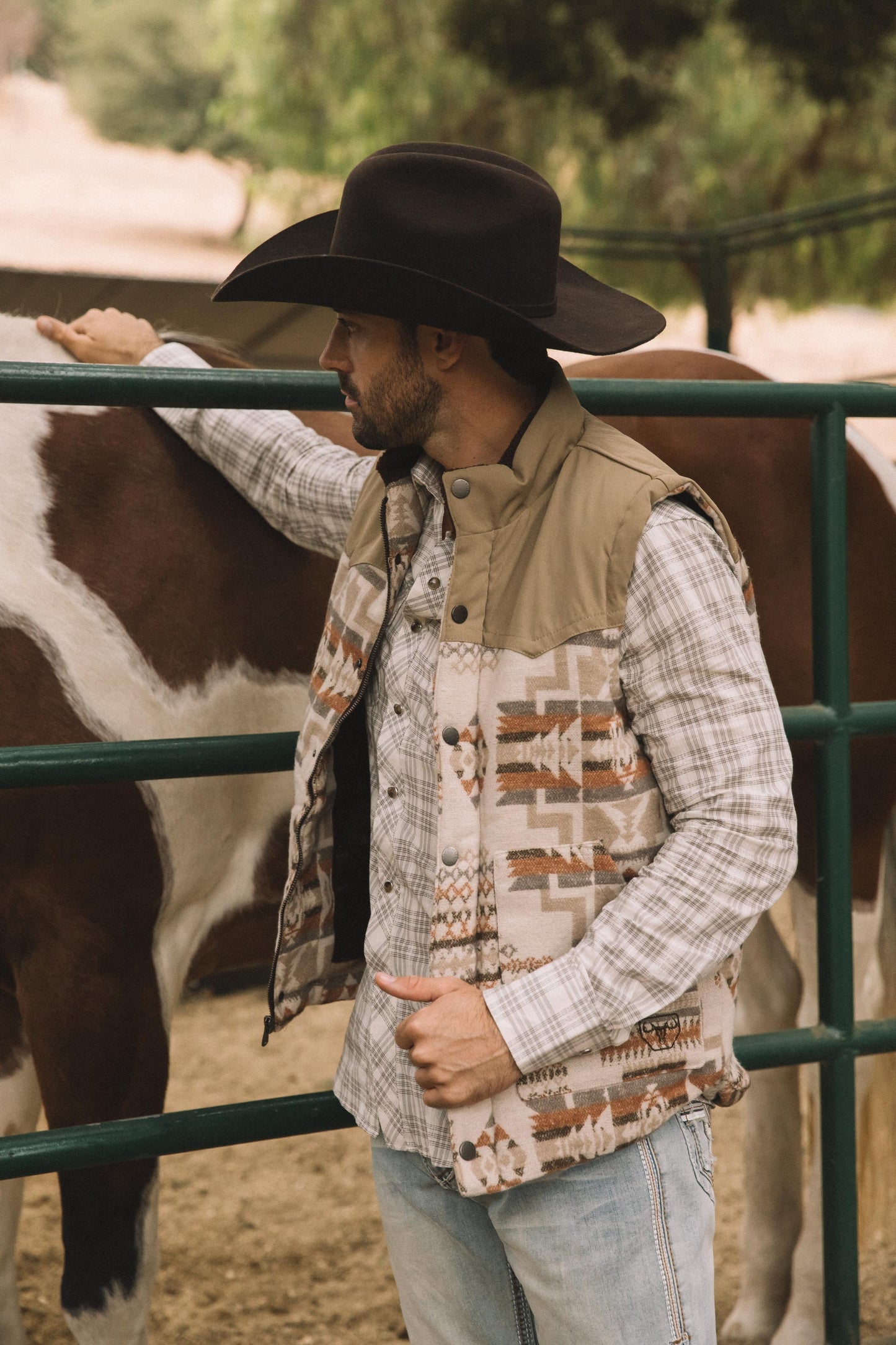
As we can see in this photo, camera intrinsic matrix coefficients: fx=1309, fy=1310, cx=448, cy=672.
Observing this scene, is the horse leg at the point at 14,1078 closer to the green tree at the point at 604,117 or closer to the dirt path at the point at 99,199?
the green tree at the point at 604,117

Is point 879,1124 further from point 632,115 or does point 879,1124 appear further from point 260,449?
point 632,115

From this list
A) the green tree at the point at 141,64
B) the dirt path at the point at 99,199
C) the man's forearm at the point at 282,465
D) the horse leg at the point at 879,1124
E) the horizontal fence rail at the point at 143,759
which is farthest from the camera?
the green tree at the point at 141,64

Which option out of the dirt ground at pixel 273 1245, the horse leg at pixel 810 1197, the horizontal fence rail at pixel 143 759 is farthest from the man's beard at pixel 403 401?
the dirt ground at pixel 273 1245

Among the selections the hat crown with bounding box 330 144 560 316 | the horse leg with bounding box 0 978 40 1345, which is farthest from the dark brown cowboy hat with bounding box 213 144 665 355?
the horse leg with bounding box 0 978 40 1345

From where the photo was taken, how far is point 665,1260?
1.05 meters

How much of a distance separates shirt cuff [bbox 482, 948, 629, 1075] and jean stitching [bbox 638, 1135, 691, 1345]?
0.14m

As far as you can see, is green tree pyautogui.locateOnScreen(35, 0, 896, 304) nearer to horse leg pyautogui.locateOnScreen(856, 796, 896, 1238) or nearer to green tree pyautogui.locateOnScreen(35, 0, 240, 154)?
horse leg pyautogui.locateOnScreen(856, 796, 896, 1238)

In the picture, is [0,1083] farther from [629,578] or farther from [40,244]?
[40,244]

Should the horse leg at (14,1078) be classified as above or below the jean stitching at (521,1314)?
above

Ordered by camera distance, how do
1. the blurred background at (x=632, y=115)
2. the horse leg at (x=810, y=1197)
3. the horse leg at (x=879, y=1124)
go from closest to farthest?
the horse leg at (x=810, y=1197) < the horse leg at (x=879, y=1124) < the blurred background at (x=632, y=115)

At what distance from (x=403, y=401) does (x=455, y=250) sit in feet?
0.45

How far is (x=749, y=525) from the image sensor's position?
2234 mm

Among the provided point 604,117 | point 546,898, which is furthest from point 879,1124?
point 604,117

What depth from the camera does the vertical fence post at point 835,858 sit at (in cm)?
165
